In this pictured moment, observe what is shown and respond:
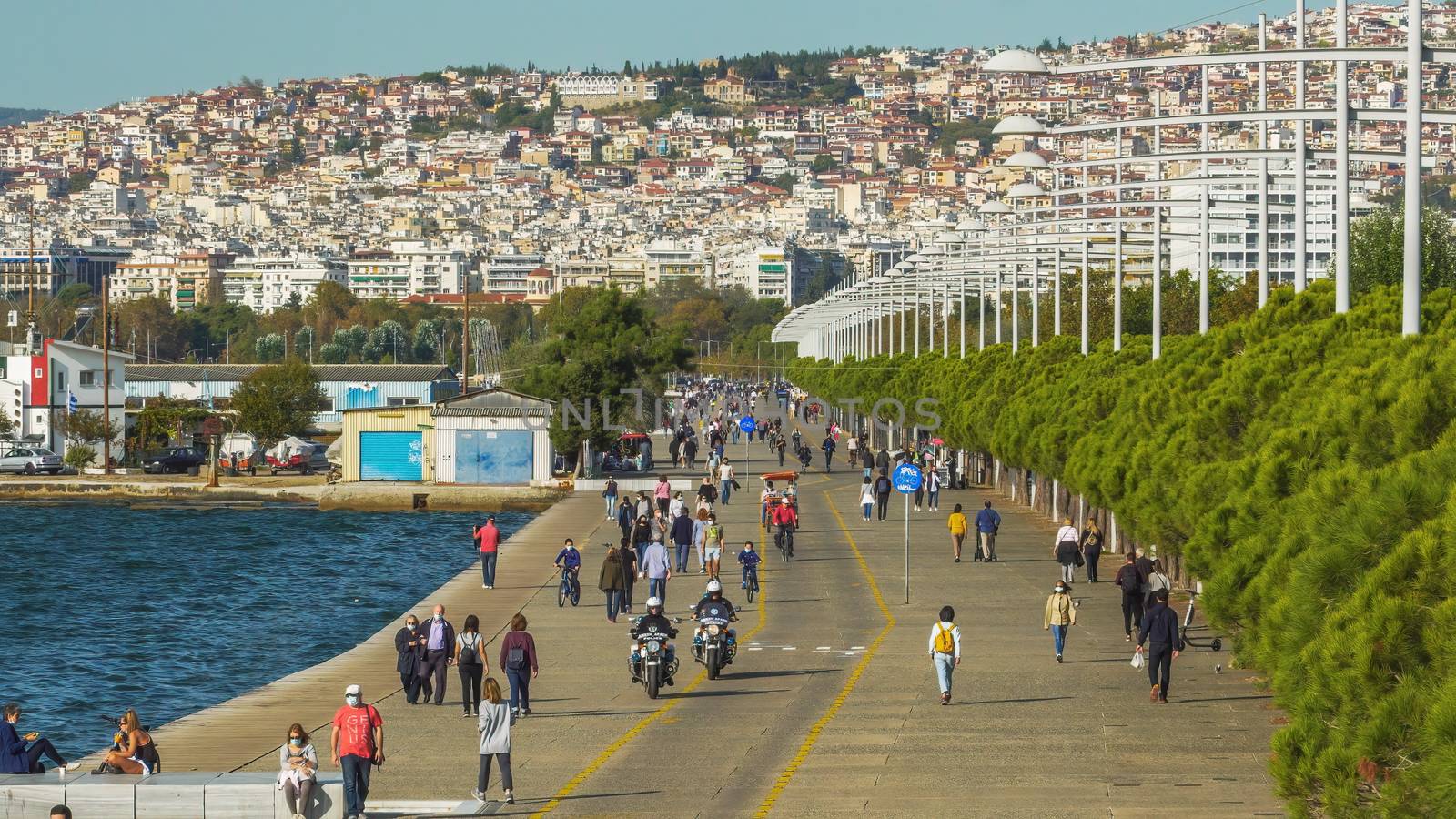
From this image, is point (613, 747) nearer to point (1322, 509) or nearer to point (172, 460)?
point (1322, 509)

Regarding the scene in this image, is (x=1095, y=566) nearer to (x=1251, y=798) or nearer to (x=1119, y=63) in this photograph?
(x=1119, y=63)

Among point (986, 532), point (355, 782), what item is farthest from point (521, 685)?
point (986, 532)

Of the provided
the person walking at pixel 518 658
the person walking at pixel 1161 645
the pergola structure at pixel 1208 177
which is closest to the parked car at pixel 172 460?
the pergola structure at pixel 1208 177

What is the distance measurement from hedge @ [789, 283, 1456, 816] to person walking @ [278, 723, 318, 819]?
696 centimetres

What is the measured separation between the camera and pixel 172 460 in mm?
80625

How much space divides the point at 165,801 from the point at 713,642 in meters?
9.02

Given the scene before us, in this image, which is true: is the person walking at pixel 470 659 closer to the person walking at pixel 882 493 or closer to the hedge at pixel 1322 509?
the hedge at pixel 1322 509

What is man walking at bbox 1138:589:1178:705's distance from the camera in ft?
74.0

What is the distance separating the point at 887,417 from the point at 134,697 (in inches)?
2209

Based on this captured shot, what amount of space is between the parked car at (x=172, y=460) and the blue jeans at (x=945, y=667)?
61927mm

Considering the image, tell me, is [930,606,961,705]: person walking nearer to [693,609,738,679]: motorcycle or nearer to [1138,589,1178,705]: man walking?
[1138,589,1178,705]: man walking

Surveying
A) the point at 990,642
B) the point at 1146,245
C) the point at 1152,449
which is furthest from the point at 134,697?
the point at 1146,245

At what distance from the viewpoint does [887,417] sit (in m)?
87.0

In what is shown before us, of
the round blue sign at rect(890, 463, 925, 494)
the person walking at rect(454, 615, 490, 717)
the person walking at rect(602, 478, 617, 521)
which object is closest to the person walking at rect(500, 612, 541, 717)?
the person walking at rect(454, 615, 490, 717)
